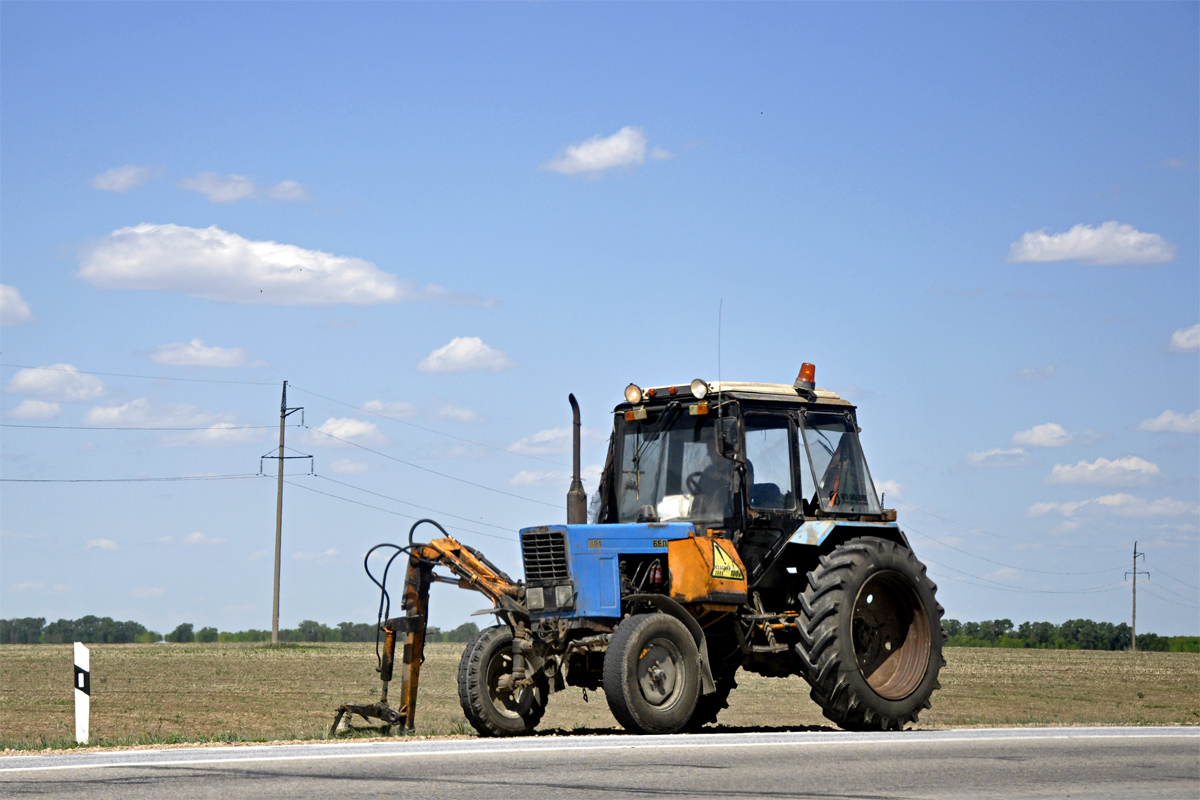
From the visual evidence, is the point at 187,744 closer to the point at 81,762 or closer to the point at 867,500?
the point at 81,762

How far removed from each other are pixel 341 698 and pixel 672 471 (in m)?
17.2

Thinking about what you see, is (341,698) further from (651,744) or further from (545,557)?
(651,744)

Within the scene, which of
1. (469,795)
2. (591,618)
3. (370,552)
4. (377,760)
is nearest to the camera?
(469,795)

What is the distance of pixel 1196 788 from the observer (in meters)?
8.37

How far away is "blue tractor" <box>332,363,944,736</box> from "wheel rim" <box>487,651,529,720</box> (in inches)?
0.6

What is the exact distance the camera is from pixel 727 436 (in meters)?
13.0

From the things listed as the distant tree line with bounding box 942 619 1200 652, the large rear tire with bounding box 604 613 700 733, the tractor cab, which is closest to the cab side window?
the tractor cab

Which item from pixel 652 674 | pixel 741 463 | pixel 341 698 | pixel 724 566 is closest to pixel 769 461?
pixel 741 463

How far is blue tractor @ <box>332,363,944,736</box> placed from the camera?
1236 centimetres

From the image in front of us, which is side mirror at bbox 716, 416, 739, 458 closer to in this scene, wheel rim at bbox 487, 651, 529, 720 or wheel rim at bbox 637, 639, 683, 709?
wheel rim at bbox 637, 639, 683, 709

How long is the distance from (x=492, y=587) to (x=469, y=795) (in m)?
5.44

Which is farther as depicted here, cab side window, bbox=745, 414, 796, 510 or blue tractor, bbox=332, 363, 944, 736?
cab side window, bbox=745, 414, 796, 510

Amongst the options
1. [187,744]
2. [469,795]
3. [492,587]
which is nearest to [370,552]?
[492,587]

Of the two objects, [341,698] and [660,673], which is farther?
[341,698]
